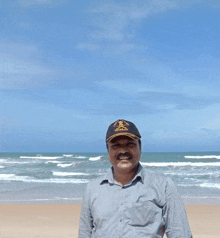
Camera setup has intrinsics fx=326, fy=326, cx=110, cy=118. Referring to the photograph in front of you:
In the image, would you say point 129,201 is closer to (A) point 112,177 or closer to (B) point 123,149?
(A) point 112,177

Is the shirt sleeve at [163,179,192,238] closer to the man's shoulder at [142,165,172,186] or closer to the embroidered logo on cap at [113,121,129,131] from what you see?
the man's shoulder at [142,165,172,186]

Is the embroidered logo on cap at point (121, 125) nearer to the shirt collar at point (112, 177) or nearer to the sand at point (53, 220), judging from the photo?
the shirt collar at point (112, 177)

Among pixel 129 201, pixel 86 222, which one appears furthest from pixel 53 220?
pixel 129 201

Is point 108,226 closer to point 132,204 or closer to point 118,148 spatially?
point 132,204

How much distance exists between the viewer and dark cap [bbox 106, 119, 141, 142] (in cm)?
194

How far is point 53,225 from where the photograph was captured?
7.02 m

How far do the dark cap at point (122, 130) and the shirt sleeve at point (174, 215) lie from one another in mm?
349

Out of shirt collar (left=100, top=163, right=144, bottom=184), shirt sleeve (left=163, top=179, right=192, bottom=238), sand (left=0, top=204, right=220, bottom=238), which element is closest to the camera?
shirt sleeve (left=163, top=179, right=192, bottom=238)

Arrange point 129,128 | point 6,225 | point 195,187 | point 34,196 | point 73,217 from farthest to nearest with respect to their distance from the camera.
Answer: point 195,187
point 34,196
point 73,217
point 6,225
point 129,128

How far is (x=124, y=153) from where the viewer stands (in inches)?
78.3

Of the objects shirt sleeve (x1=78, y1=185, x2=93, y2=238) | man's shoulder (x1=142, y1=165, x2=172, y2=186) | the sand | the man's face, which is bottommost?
the sand

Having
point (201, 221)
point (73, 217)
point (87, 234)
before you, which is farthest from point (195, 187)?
point (87, 234)

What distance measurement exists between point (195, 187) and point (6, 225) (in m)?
8.47

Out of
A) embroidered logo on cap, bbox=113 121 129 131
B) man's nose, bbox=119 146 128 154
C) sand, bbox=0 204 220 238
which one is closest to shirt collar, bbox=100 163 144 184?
man's nose, bbox=119 146 128 154
